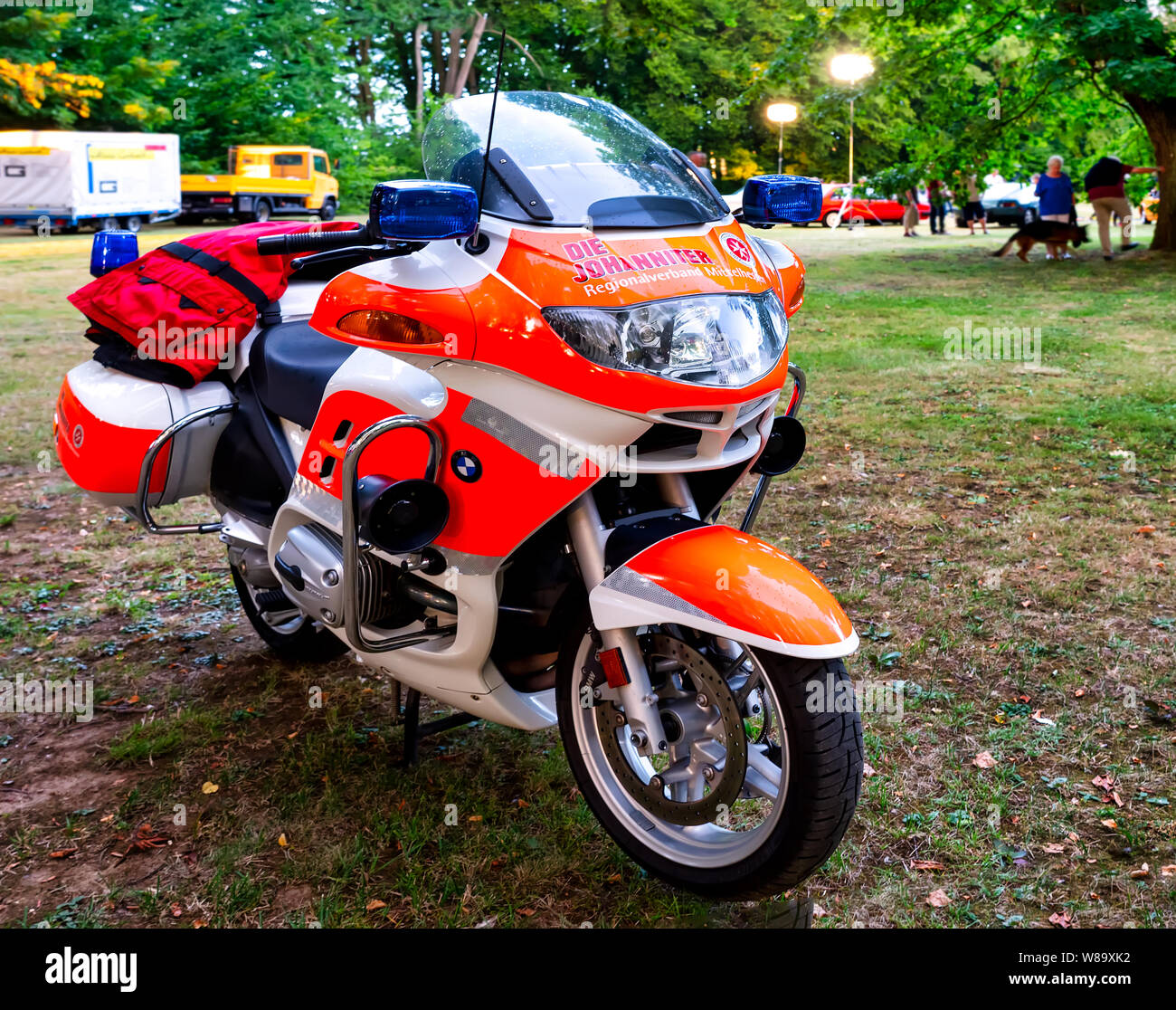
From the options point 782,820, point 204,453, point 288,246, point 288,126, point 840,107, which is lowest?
point 782,820

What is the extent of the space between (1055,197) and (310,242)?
18.8 metres

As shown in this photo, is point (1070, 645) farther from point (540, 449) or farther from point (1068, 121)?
point (1068, 121)

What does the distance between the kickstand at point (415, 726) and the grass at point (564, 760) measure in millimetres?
66

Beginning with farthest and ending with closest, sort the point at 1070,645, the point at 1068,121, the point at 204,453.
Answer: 1. the point at 1068,121
2. the point at 1070,645
3. the point at 204,453

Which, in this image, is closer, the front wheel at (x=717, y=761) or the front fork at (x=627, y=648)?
the front wheel at (x=717, y=761)

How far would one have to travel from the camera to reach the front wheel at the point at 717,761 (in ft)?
8.03

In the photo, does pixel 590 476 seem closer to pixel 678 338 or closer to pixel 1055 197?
pixel 678 338

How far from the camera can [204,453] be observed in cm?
375

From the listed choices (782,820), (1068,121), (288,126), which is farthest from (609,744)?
(288,126)

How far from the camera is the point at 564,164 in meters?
2.66

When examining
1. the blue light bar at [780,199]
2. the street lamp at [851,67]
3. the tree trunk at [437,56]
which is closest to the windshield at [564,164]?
the blue light bar at [780,199]

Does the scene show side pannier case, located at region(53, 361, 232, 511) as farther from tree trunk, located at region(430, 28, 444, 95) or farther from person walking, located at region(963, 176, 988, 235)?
tree trunk, located at region(430, 28, 444, 95)

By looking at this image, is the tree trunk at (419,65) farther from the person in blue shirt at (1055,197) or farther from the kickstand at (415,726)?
the kickstand at (415,726)

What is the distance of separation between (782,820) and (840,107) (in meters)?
16.7
